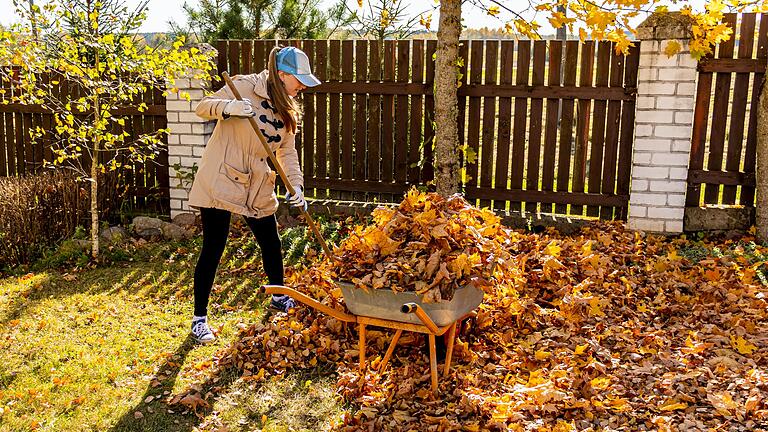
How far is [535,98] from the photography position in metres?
6.93

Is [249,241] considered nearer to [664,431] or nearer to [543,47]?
[543,47]

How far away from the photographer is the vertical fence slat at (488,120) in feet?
22.9

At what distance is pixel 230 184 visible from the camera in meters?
4.56

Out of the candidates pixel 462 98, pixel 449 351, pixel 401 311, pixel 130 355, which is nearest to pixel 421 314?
pixel 401 311

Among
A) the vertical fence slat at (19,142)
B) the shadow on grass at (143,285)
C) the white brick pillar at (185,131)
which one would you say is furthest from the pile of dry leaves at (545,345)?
the vertical fence slat at (19,142)

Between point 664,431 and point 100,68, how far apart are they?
510cm

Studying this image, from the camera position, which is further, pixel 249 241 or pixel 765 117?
pixel 249 241

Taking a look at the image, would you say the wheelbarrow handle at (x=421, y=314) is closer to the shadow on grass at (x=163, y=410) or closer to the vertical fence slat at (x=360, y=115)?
the shadow on grass at (x=163, y=410)

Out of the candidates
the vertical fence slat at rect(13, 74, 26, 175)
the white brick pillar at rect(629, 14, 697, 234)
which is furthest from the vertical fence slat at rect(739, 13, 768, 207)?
the vertical fence slat at rect(13, 74, 26, 175)

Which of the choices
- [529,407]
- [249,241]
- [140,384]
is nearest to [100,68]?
[249,241]

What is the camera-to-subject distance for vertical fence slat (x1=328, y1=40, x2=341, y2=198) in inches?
292

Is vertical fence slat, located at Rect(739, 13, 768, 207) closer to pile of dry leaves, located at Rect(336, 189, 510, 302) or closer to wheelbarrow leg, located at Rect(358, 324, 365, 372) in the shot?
pile of dry leaves, located at Rect(336, 189, 510, 302)

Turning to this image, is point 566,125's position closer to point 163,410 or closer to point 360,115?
point 360,115

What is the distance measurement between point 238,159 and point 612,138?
12.4ft
